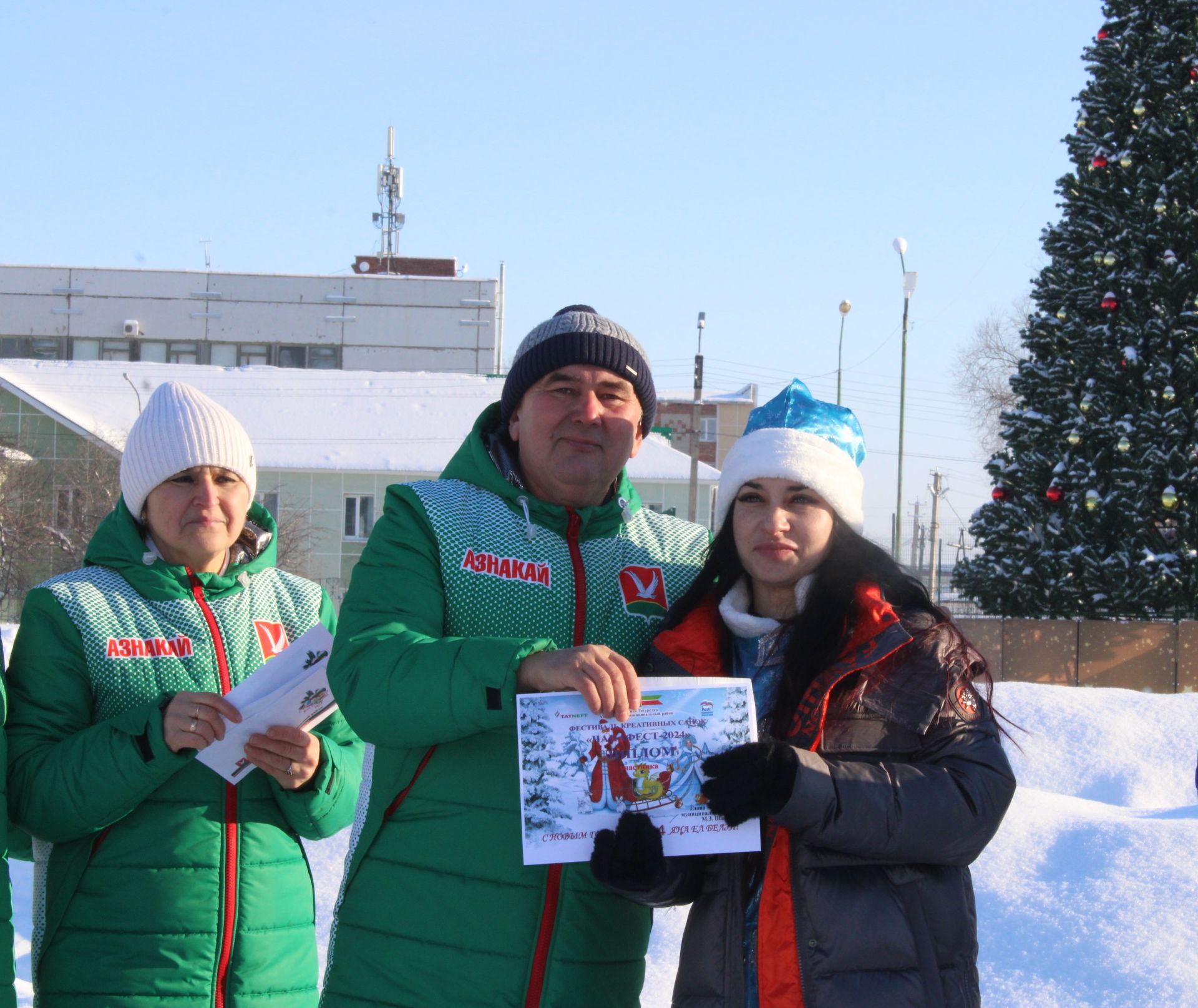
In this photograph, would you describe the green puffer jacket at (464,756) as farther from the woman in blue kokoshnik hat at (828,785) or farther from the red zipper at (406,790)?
the woman in blue kokoshnik hat at (828,785)

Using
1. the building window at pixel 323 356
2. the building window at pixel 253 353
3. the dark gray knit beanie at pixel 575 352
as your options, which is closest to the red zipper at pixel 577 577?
the dark gray knit beanie at pixel 575 352

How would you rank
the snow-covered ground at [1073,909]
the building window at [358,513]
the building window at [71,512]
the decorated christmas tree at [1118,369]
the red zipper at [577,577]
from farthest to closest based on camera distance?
the building window at [358,513] < the building window at [71,512] < the decorated christmas tree at [1118,369] < the snow-covered ground at [1073,909] < the red zipper at [577,577]

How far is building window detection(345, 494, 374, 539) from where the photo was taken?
1344 inches

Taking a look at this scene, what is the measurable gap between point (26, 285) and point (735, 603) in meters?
62.1

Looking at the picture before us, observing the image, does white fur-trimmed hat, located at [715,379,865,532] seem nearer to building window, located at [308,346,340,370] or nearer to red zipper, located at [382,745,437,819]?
red zipper, located at [382,745,437,819]

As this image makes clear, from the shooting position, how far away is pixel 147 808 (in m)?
3.17

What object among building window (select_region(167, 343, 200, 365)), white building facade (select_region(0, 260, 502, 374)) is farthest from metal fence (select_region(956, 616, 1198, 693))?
building window (select_region(167, 343, 200, 365))

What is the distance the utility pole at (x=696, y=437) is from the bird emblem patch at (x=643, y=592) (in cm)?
2692

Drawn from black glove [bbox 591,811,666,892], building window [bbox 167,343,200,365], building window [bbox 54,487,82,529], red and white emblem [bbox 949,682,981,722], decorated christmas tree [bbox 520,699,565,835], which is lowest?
building window [bbox 54,487,82,529]

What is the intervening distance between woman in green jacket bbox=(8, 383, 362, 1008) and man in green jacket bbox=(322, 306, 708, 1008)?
0.45m

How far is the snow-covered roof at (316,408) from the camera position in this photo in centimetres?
3334

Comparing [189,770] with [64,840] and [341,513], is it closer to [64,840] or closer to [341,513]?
[64,840]

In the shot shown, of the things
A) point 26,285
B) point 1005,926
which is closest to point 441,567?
point 1005,926

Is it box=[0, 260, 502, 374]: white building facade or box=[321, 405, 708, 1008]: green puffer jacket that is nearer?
box=[321, 405, 708, 1008]: green puffer jacket
